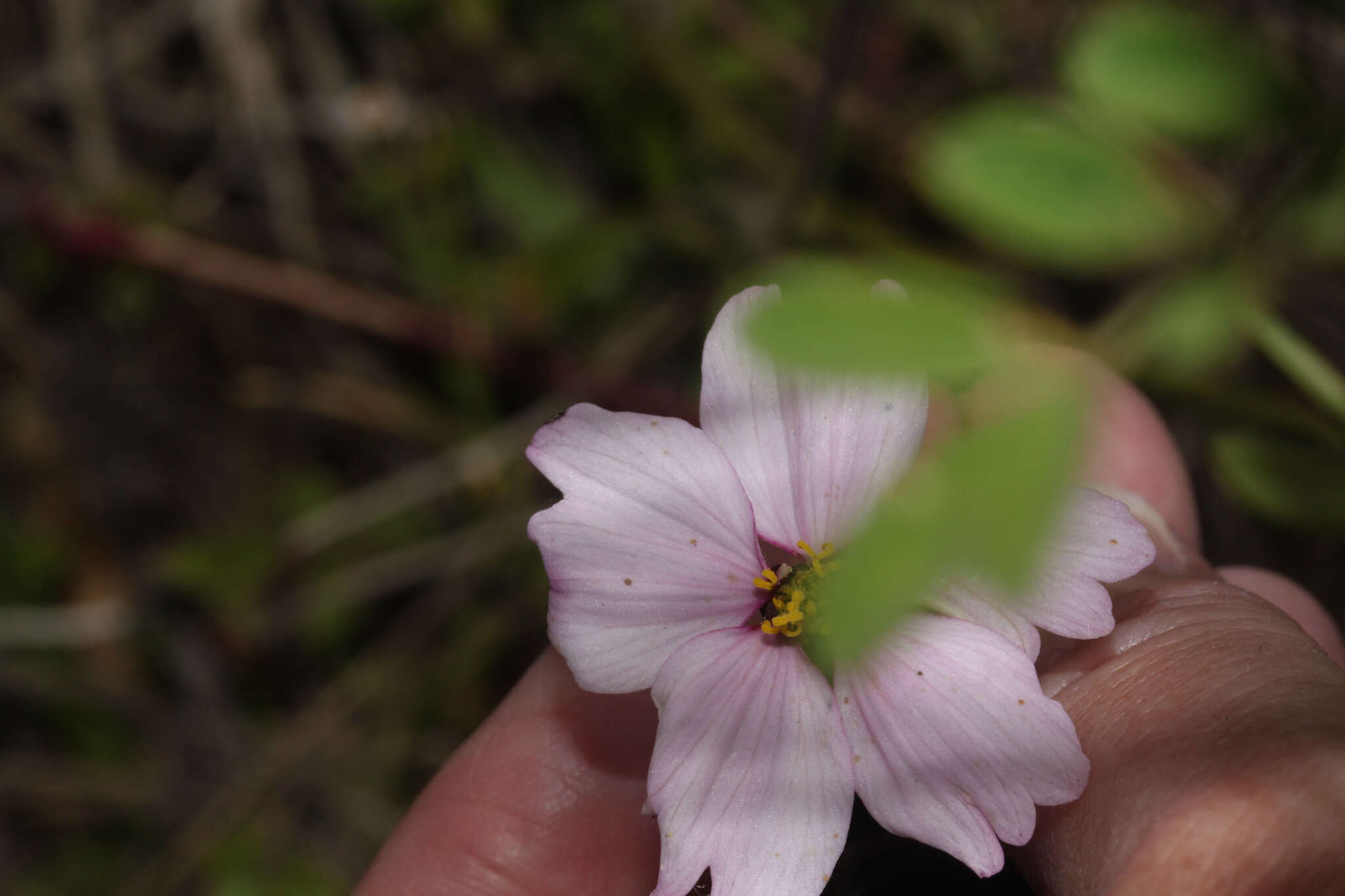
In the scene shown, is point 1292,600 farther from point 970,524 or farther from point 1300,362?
point 970,524

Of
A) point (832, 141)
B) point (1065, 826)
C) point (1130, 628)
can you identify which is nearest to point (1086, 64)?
point (1130, 628)

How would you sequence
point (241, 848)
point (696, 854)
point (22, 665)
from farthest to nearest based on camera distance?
point (22, 665) → point (241, 848) → point (696, 854)

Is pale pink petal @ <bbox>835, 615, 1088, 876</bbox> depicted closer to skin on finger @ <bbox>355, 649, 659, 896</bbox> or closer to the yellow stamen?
the yellow stamen

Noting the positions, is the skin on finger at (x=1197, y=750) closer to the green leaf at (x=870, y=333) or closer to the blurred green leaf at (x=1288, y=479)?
the blurred green leaf at (x=1288, y=479)

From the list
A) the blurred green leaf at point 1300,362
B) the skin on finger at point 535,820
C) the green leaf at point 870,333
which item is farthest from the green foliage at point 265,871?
the green leaf at point 870,333

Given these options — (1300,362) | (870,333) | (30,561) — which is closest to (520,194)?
(30,561)

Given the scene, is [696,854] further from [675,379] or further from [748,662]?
[675,379]
